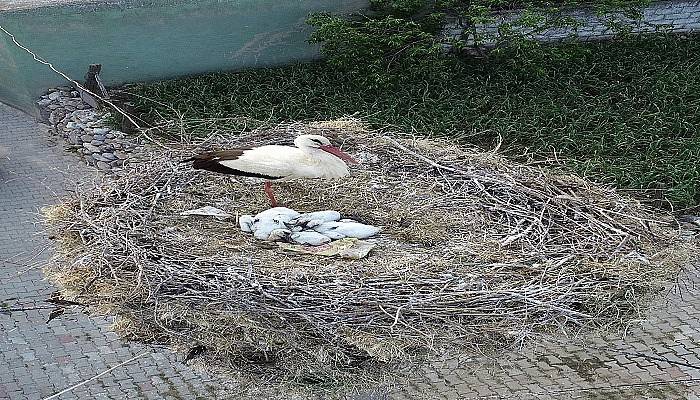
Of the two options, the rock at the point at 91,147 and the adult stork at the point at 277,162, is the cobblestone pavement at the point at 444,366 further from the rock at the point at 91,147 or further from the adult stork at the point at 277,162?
the rock at the point at 91,147

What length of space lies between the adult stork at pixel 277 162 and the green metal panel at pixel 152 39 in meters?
6.56

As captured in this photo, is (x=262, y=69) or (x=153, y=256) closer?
(x=153, y=256)

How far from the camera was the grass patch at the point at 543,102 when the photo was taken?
28.8 feet

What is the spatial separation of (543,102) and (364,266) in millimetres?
6213

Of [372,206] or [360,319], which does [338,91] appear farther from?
[360,319]

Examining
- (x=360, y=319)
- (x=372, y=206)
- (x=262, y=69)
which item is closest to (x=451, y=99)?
(x=262, y=69)

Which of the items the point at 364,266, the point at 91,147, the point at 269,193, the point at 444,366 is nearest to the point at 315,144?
the point at 269,193

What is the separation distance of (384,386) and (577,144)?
5.23 m

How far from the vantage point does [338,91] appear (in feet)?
34.3

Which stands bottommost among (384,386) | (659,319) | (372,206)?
(659,319)

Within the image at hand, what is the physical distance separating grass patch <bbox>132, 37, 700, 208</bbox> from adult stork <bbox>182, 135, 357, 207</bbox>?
3.72 m

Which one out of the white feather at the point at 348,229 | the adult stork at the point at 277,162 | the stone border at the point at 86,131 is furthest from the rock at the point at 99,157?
the white feather at the point at 348,229

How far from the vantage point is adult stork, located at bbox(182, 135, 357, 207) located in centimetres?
472

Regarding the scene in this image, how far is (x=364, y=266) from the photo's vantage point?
4270 millimetres
